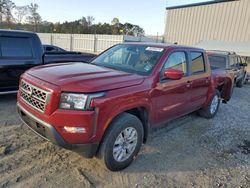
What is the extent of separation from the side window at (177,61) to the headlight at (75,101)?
1.64 meters

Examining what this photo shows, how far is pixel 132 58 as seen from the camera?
13.5ft

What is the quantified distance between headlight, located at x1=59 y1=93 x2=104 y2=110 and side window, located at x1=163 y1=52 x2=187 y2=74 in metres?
1.64

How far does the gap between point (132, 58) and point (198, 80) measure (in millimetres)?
1701

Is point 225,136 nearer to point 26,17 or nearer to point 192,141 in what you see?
point 192,141

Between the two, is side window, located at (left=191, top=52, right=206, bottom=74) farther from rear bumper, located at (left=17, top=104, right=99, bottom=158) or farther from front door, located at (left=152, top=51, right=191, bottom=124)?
rear bumper, located at (left=17, top=104, right=99, bottom=158)

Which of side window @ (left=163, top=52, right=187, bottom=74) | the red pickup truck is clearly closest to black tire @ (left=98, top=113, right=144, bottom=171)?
the red pickup truck

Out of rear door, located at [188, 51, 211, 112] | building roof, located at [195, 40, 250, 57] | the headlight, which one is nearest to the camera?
the headlight

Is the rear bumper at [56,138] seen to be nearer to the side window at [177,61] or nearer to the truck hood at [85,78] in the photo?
the truck hood at [85,78]

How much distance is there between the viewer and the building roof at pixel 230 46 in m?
15.3

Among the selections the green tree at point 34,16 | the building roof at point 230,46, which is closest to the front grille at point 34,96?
the building roof at point 230,46

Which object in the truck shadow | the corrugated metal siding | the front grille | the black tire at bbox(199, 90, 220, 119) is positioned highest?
the corrugated metal siding

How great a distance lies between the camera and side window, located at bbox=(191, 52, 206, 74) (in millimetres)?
4822

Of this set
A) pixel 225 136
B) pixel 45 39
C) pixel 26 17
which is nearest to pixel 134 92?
pixel 225 136

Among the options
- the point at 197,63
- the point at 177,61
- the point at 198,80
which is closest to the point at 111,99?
the point at 177,61
